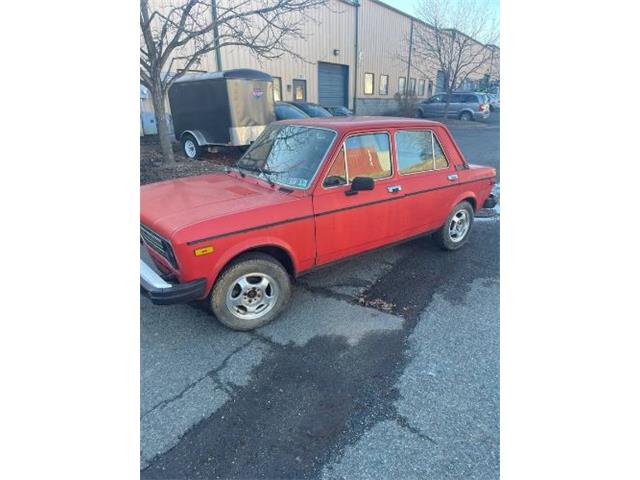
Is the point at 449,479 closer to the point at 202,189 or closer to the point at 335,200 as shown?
the point at 335,200

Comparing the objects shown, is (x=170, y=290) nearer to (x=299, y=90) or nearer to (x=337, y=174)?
(x=337, y=174)

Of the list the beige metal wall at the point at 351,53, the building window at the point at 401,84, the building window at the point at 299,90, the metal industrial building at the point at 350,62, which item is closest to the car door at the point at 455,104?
the metal industrial building at the point at 350,62

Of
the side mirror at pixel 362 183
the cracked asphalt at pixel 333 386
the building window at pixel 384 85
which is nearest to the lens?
the cracked asphalt at pixel 333 386

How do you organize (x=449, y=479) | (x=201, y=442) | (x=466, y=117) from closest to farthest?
(x=449, y=479) → (x=201, y=442) → (x=466, y=117)

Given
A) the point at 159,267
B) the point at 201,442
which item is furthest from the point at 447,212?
the point at 201,442

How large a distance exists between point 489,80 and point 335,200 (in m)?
35.2

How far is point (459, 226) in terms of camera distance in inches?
188

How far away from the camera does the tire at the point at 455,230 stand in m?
4.56

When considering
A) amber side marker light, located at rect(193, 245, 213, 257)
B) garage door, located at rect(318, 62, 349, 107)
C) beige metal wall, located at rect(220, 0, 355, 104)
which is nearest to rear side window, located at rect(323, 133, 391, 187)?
amber side marker light, located at rect(193, 245, 213, 257)

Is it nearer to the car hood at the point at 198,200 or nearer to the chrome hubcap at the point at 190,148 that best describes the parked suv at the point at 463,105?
the chrome hubcap at the point at 190,148

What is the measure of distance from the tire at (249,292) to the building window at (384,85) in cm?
2697

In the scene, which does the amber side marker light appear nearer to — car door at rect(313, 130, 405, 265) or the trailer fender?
car door at rect(313, 130, 405, 265)

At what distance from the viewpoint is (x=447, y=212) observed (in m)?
4.42

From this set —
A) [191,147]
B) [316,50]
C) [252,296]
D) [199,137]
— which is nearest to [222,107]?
[199,137]
